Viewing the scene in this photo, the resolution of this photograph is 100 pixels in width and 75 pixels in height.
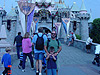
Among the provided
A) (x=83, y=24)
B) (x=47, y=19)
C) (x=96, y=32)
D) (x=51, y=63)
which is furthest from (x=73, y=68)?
(x=96, y=32)

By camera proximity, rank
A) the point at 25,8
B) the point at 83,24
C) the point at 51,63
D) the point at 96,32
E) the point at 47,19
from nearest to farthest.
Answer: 1. the point at 51,63
2. the point at 25,8
3. the point at 47,19
4. the point at 83,24
5. the point at 96,32

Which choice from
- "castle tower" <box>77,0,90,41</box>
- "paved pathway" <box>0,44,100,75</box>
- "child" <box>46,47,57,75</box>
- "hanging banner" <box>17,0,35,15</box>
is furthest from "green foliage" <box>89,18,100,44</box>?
"child" <box>46,47,57,75</box>

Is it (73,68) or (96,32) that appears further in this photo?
(96,32)

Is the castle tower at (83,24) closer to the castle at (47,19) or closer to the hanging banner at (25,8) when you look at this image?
the castle at (47,19)

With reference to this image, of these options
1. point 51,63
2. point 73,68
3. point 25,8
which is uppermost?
point 25,8

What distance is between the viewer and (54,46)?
4098 mm

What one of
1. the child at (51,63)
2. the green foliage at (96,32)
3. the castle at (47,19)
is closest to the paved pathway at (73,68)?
the child at (51,63)

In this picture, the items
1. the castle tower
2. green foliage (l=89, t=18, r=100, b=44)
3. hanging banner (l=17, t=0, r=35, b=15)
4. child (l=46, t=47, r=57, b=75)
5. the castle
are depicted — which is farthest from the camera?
green foliage (l=89, t=18, r=100, b=44)

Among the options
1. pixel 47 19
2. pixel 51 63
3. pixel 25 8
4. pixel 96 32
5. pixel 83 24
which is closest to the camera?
pixel 51 63

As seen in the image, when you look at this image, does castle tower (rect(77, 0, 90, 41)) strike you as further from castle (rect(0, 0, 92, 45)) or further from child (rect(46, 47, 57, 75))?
child (rect(46, 47, 57, 75))

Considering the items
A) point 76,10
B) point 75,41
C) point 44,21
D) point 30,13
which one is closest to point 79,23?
point 44,21

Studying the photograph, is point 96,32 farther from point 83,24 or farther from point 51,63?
point 51,63

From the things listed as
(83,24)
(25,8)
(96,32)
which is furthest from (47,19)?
(25,8)

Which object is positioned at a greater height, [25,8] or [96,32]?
[25,8]
